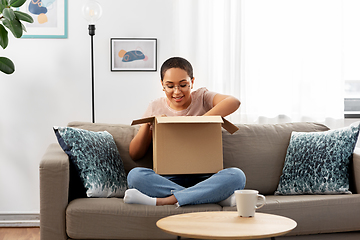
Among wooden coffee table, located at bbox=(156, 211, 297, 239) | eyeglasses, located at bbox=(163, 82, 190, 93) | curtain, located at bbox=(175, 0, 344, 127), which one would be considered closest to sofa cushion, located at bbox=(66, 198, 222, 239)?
wooden coffee table, located at bbox=(156, 211, 297, 239)

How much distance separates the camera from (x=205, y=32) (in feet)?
9.50

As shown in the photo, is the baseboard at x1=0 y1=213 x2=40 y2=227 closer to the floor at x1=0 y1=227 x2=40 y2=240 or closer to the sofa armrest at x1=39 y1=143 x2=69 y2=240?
the floor at x1=0 y1=227 x2=40 y2=240

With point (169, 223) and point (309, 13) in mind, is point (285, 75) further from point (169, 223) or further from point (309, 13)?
point (169, 223)

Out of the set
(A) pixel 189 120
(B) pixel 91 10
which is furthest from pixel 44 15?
(A) pixel 189 120

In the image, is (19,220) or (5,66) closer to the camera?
(5,66)

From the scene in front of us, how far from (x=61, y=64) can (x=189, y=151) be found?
4.90ft

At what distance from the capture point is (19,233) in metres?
2.70

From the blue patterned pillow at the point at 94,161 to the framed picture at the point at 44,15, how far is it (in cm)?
115

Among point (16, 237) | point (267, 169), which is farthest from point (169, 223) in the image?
point (16, 237)

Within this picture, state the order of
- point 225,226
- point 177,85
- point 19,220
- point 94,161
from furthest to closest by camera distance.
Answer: point 19,220, point 177,85, point 94,161, point 225,226

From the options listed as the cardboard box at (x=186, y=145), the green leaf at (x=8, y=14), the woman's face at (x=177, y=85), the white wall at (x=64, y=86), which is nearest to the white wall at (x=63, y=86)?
the white wall at (x=64, y=86)

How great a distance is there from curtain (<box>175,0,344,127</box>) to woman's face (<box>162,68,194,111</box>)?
0.64 m

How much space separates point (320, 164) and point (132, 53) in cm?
156

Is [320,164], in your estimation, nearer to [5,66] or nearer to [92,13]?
[92,13]
